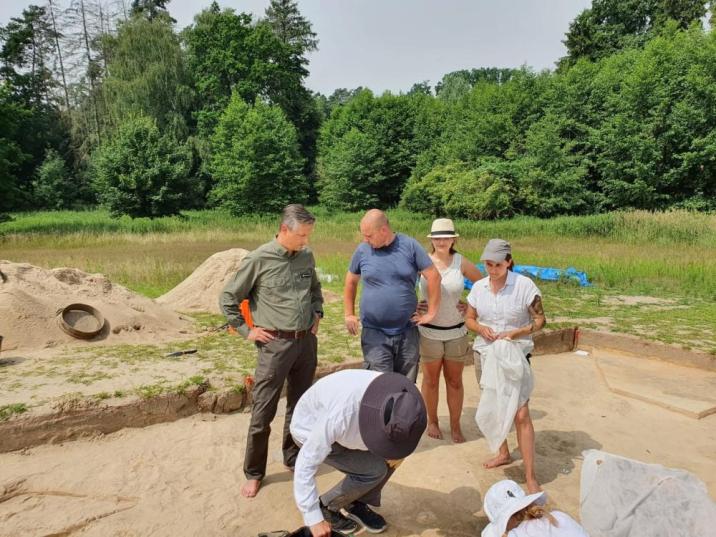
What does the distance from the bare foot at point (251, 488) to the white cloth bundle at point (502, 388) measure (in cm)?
165

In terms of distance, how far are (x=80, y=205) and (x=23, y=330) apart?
4282 cm

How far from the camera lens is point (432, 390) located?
456 centimetres

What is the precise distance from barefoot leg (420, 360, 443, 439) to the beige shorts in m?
0.07

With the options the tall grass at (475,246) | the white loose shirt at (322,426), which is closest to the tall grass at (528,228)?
the tall grass at (475,246)

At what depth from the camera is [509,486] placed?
261 centimetres

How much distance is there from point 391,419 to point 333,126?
4689cm

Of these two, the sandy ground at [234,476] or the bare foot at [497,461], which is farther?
the bare foot at [497,461]

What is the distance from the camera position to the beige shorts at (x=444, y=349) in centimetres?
435

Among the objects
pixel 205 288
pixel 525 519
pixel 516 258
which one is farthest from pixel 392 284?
pixel 516 258

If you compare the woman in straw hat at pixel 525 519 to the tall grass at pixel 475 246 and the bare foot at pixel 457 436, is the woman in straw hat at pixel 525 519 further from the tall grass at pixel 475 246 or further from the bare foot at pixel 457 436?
the tall grass at pixel 475 246

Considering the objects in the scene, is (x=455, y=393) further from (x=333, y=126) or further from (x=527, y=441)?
(x=333, y=126)

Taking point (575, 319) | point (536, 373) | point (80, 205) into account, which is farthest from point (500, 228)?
point (80, 205)

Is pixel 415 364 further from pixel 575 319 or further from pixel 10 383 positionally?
pixel 575 319

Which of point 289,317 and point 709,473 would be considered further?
point 709,473
